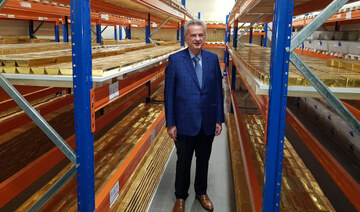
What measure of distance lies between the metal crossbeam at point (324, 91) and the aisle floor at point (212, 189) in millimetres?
1565

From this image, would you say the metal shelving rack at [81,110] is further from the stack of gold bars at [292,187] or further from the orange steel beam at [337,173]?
the orange steel beam at [337,173]

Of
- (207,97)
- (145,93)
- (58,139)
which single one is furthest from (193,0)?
(58,139)

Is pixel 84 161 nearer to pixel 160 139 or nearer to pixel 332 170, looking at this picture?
pixel 332 170

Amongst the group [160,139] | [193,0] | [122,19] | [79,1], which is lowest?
[160,139]

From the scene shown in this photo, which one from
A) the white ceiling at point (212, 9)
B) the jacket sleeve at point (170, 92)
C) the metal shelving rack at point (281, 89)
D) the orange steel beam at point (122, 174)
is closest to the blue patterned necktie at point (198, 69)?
the jacket sleeve at point (170, 92)

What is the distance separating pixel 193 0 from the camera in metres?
13.4

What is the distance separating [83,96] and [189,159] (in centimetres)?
134

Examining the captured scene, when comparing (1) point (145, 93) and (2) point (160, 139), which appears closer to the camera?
(2) point (160, 139)

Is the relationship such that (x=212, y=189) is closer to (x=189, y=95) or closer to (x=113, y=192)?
(x=189, y=95)

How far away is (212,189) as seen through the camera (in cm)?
303

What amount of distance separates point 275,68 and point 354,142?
2703mm

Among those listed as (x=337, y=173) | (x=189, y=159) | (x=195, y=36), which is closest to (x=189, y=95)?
(x=195, y=36)

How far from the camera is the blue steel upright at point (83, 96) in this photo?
148cm

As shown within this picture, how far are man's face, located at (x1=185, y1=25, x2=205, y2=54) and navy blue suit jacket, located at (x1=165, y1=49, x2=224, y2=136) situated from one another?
0.10m
